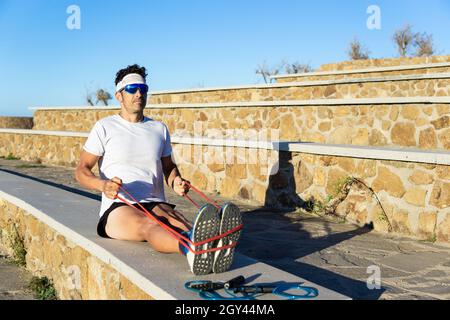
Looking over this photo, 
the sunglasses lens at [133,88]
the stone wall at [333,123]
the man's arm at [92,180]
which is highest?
the sunglasses lens at [133,88]

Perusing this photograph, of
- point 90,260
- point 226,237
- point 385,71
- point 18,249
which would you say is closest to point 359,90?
point 385,71

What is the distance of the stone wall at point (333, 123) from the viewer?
650cm

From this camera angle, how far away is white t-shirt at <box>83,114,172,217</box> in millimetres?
3445

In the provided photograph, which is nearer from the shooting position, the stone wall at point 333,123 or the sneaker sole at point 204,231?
the sneaker sole at point 204,231

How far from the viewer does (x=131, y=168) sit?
136 inches

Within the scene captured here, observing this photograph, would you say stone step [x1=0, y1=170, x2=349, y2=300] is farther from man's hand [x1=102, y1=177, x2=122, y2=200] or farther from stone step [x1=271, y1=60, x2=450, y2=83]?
stone step [x1=271, y1=60, x2=450, y2=83]

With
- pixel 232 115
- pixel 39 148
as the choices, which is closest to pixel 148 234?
pixel 232 115

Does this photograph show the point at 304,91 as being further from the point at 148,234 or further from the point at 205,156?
the point at 148,234

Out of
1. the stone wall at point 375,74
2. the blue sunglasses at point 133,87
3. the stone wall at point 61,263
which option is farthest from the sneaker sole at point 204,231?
the stone wall at point 375,74

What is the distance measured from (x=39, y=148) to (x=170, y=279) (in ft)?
32.0

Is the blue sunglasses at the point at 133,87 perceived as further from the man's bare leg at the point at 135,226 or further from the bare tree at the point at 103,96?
the bare tree at the point at 103,96

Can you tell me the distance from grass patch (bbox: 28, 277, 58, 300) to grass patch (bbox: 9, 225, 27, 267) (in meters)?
0.56

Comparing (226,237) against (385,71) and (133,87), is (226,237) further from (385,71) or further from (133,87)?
(385,71)

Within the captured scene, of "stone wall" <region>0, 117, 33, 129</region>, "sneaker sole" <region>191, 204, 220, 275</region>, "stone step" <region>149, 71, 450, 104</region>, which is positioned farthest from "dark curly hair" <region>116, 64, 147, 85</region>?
"stone wall" <region>0, 117, 33, 129</region>
